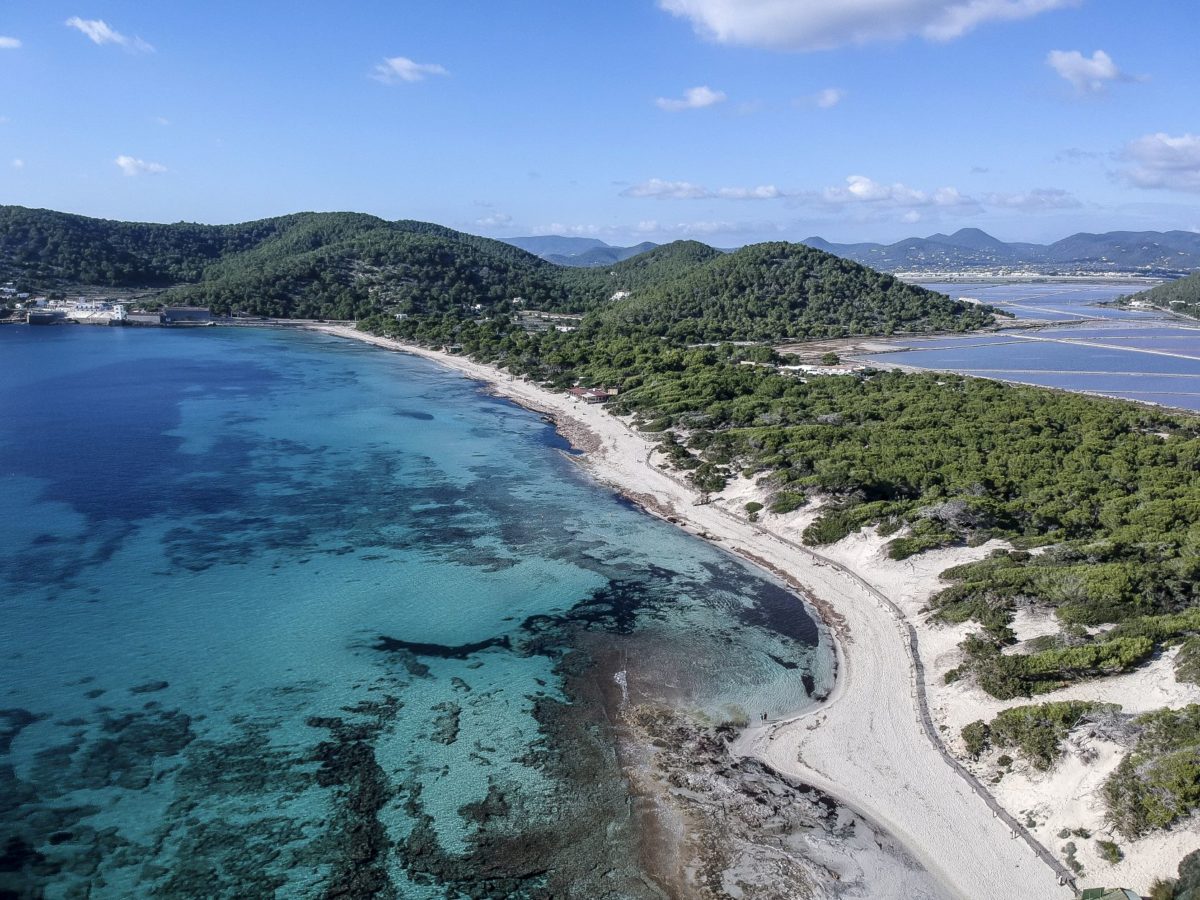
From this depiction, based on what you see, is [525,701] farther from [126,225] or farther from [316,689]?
[126,225]

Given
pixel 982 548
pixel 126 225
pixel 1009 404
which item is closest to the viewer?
pixel 982 548

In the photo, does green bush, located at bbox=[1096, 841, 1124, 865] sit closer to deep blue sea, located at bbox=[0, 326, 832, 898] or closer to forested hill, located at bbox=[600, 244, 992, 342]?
deep blue sea, located at bbox=[0, 326, 832, 898]

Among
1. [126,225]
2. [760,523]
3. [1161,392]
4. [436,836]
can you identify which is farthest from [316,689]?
[126,225]

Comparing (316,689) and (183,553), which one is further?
(183,553)

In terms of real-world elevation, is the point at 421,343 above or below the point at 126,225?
below

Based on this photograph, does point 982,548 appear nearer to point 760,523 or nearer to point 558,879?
point 760,523

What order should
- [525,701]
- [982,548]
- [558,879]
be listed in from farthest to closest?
[982,548]
[525,701]
[558,879]
